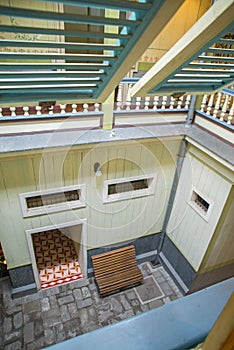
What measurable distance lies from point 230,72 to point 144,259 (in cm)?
373

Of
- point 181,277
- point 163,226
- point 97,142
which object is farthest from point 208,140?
point 181,277

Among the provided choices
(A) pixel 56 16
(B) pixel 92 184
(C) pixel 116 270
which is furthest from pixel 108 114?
(C) pixel 116 270

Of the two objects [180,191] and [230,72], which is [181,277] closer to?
[180,191]

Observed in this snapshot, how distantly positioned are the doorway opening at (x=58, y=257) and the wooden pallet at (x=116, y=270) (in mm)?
315

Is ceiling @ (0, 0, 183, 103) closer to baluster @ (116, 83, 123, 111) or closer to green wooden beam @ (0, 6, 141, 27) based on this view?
Answer: green wooden beam @ (0, 6, 141, 27)

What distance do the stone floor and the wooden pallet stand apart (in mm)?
168

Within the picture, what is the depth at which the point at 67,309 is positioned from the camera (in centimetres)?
385

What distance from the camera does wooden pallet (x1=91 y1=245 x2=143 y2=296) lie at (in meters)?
4.11

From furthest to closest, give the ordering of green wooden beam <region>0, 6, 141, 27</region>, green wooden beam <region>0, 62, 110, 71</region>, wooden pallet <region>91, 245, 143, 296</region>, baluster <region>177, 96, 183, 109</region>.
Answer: wooden pallet <region>91, 245, 143, 296</region> → baluster <region>177, 96, 183, 109</region> → green wooden beam <region>0, 62, 110, 71</region> → green wooden beam <region>0, 6, 141, 27</region>

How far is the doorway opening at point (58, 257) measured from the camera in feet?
13.6

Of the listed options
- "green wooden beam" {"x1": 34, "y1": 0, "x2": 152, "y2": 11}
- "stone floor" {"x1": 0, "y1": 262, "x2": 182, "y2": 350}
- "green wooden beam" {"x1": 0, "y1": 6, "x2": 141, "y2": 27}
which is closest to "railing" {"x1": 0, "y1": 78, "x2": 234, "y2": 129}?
"green wooden beam" {"x1": 0, "y1": 6, "x2": 141, "y2": 27}

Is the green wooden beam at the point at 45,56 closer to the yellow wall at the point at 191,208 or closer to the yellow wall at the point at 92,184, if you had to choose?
the yellow wall at the point at 92,184

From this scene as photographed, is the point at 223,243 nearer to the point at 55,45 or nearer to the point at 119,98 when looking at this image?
the point at 119,98

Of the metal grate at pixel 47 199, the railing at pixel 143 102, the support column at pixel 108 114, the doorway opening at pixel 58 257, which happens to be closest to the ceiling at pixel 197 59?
the railing at pixel 143 102
